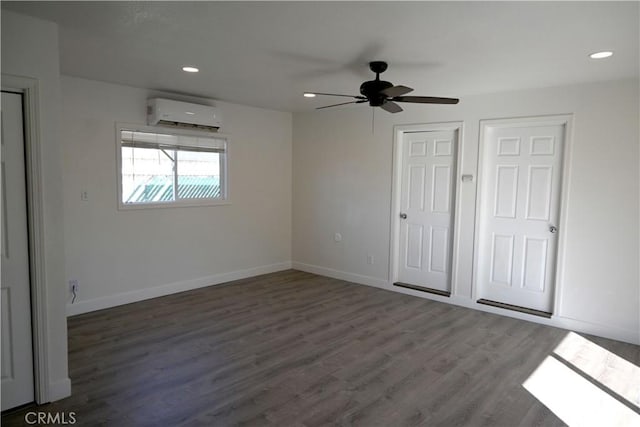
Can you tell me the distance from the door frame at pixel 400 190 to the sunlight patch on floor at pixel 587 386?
155cm

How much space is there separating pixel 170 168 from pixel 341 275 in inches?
109

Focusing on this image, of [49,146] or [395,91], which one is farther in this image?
[395,91]

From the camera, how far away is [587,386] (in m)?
2.98

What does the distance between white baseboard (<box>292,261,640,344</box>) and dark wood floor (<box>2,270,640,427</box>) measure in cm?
12

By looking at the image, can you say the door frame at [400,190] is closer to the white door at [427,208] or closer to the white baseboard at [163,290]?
the white door at [427,208]

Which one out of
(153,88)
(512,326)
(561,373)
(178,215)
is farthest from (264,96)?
(561,373)

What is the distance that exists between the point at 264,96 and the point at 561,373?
13.4 ft

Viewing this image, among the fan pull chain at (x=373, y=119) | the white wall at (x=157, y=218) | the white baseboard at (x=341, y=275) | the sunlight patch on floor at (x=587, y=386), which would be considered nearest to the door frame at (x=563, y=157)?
the sunlight patch on floor at (x=587, y=386)

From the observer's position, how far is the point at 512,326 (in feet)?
13.6

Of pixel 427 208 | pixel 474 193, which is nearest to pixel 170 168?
pixel 427 208

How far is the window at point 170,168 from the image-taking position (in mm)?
4621

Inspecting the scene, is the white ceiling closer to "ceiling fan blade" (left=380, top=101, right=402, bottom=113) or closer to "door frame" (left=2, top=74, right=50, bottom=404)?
"ceiling fan blade" (left=380, top=101, right=402, bottom=113)

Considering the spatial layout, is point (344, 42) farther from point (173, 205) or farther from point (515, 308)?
point (515, 308)

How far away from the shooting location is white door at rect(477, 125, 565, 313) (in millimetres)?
4234
